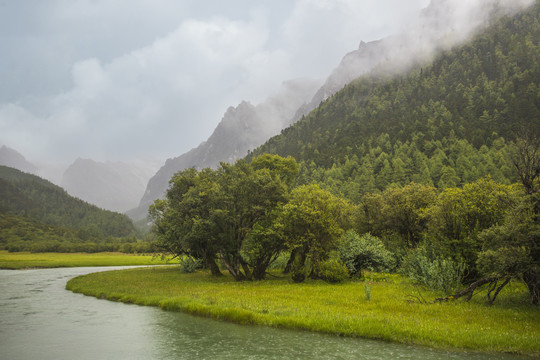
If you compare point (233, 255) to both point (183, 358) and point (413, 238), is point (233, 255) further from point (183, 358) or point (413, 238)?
point (413, 238)

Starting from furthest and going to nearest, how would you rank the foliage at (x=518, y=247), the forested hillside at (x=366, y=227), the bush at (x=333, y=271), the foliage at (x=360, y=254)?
the foliage at (x=360, y=254) → the bush at (x=333, y=271) → the forested hillside at (x=366, y=227) → the foliage at (x=518, y=247)

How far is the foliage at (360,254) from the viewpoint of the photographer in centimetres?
4100

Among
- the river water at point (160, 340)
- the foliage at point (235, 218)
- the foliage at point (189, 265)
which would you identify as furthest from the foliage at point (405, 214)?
the river water at point (160, 340)

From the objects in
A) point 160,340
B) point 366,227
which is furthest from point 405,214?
point 160,340

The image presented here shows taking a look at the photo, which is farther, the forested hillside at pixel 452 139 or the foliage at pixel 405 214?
the forested hillside at pixel 452 139

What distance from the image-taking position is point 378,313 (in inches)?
862

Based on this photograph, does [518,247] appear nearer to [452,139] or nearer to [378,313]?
[378,313]

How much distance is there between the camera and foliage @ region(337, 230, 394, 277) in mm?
41000

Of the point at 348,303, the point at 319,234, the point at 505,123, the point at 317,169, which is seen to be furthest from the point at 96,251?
the point at 505,123

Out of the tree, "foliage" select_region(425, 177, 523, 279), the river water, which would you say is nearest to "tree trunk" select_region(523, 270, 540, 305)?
the river water

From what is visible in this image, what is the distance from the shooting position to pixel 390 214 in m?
52.8

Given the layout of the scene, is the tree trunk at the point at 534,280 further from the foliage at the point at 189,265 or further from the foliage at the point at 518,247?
the foliage at the point at 189,265

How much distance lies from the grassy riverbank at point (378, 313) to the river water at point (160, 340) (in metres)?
Answer: 0.92

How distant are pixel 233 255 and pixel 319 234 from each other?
12.0 meters
